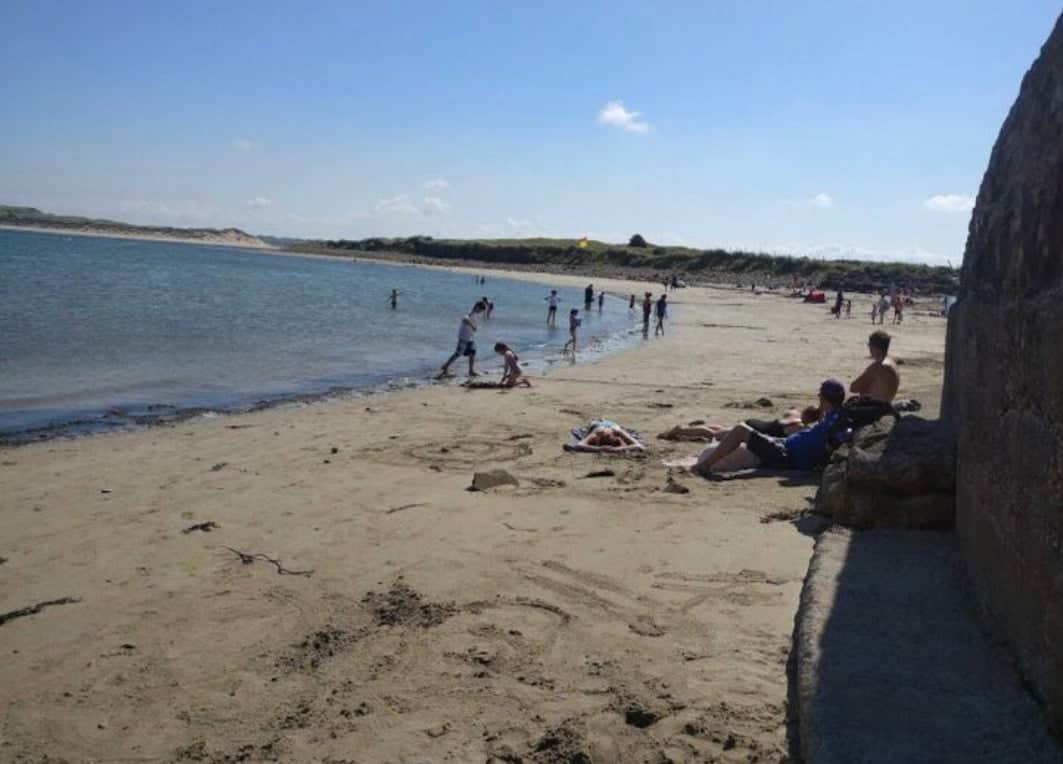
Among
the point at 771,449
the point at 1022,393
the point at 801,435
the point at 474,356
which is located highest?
the point at 1022,393

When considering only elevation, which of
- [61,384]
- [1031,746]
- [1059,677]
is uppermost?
[1059,677]

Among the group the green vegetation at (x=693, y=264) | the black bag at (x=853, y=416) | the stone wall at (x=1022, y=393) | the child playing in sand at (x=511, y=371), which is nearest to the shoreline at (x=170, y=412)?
the child playing in sand at (x=511, y=371)

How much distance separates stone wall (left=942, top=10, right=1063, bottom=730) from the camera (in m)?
2.32

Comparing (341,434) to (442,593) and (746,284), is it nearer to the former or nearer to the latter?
(442,593)

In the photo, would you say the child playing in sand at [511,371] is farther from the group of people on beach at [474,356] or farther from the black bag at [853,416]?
the black bag at [853,416]

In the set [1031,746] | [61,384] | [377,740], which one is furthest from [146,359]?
[1031,746]

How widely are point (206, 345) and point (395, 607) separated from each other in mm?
20320

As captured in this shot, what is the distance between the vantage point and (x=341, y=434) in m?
11.2

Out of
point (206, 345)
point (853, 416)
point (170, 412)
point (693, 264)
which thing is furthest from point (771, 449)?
point (693, 264)

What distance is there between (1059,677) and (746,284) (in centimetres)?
7627

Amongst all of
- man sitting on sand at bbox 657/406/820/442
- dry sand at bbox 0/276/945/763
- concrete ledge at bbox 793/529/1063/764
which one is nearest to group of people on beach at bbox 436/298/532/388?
man sitting on sand at bbox 657/406/820/442

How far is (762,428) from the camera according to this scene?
8.56 meters

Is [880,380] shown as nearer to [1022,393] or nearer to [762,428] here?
[762,428]

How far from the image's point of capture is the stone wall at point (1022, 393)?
2.32 metres
